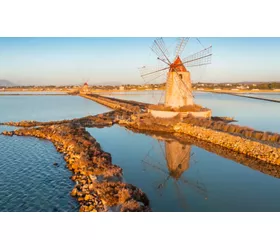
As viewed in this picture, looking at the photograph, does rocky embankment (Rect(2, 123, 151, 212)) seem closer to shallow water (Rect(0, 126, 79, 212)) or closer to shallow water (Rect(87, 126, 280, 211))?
shallow water (Rect(0, 126, 79, 212))

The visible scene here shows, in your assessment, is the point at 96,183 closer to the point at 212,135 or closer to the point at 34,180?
the point at 34,180

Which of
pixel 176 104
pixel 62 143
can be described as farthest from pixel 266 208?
pixel 176 104

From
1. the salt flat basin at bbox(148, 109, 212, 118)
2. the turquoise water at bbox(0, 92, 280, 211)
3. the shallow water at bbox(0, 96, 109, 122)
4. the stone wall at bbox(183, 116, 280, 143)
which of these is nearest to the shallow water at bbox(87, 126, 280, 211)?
the turquoise water at bbox(0, 92, 280, 211)

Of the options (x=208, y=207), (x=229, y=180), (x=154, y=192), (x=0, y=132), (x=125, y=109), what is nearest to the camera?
(x=208, y=207)

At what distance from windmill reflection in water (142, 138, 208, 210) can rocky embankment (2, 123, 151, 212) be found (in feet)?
3.10

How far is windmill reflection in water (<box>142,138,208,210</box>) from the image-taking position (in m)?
6.30

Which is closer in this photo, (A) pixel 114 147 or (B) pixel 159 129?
(A) pixel 114 147

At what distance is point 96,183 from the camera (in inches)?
227

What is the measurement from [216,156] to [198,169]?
5.23ft

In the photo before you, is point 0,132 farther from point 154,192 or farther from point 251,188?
point 251,188

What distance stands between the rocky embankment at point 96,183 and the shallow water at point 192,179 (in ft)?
1.47

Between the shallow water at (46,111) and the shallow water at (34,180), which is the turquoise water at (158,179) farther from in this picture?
the shallow water at (46,111)

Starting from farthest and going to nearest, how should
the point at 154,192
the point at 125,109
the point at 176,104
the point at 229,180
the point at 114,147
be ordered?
the point at 125,109 → the point at 176,104 → the point at 114,147 → the point at 229,180 → the point at 154,192

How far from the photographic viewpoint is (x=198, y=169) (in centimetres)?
766
